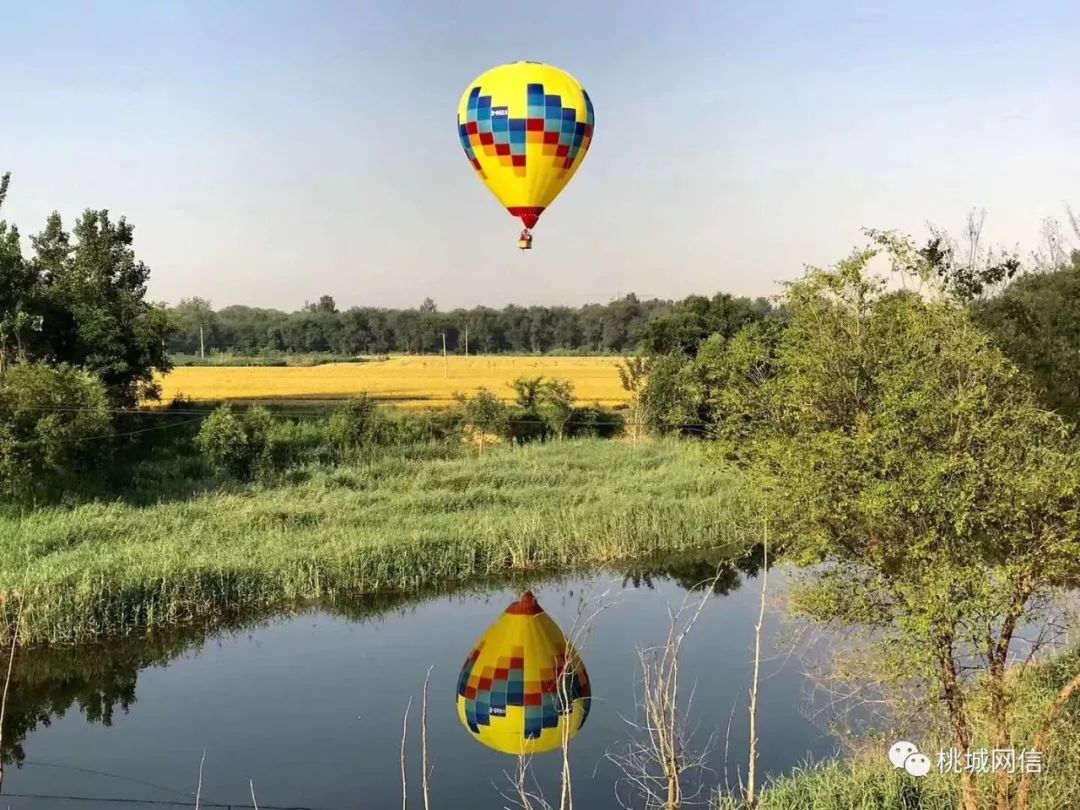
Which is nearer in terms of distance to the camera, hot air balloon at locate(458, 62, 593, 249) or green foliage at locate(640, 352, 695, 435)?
hot air balloon at locate(458, 62, 593, 249)

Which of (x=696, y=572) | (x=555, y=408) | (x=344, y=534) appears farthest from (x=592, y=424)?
(x=344, y=534)

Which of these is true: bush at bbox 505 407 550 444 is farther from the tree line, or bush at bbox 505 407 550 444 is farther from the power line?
the tree line

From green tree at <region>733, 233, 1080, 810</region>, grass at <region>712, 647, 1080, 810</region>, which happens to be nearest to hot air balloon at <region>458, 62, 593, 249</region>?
green tree at <region>733, 233, 1080, 810</region>

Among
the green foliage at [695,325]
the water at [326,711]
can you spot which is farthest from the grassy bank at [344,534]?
the green foliage at [695,325]

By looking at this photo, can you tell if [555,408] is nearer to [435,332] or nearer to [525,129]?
[525,129]

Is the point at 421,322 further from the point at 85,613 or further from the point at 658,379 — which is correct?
the point at 85,613

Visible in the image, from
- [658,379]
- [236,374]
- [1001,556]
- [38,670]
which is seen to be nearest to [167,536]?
[38,670]

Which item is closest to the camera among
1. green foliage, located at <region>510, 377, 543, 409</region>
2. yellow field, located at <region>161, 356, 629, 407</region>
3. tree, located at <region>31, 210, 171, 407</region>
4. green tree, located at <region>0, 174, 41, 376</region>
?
green tree, located at <region>0, 174, 41, 376</region>

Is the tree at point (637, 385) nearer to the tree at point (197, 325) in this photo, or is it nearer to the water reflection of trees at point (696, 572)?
the water reflection of trees at point (696, 572)
